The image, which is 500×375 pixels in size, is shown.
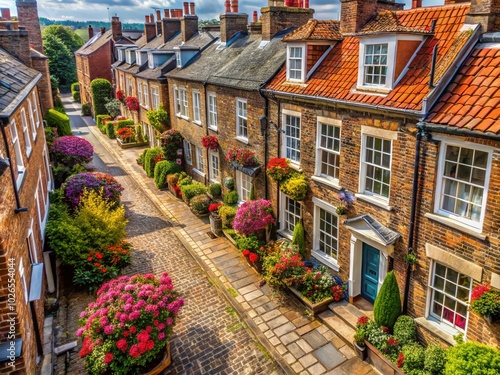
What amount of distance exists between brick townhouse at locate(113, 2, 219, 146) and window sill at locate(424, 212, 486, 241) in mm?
20700

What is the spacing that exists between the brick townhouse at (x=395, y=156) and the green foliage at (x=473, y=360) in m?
0.91

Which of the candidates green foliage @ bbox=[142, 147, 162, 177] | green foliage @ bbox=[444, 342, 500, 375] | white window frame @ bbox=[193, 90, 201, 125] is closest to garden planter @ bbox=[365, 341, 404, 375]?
green foliage @ bbox=[444, 342, 500, 375]

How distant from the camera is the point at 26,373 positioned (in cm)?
816

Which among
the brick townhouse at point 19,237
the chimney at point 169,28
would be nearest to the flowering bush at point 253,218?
the brick townhouse at point 19,237

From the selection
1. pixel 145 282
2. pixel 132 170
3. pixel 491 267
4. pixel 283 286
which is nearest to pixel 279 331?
pixel 283 286

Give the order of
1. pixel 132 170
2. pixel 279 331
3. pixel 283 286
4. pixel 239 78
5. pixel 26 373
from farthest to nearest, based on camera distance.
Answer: pixel 132 170
pixel 239 78
pixel 283 286
pixel 279 331
pixel 26 373

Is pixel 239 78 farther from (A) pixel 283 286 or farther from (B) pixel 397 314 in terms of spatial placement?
(B) pixel 397 314

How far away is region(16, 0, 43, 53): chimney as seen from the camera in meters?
29.4

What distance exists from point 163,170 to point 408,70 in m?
17.9

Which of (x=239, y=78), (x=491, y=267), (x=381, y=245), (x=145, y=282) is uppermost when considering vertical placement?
(x=239, y=78)

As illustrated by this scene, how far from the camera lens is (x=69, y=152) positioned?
2462 centimetres

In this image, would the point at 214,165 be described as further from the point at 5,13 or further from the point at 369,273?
the point at 5,13

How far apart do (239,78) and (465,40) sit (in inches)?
401

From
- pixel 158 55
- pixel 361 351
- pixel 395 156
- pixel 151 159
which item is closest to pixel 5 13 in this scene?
pixel 158 55
